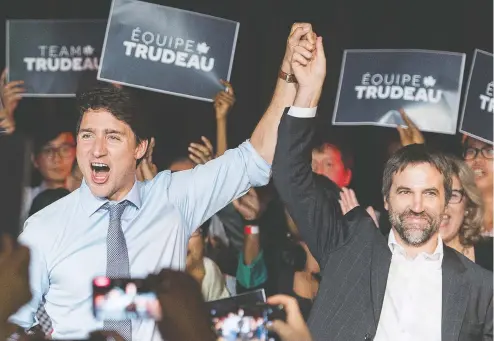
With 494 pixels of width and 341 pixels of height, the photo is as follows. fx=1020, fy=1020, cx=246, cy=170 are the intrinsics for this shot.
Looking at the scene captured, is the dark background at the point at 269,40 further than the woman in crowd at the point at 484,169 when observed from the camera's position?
Yes

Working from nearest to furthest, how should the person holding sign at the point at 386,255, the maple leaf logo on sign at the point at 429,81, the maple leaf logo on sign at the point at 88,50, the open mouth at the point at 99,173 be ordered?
the open mouth at the point at 99,173 → the person holding sign at the point at 386,255 → the maple leaf logo on sign at the point at 429,81 → the maple leaf logo on sign at the point at 88,50

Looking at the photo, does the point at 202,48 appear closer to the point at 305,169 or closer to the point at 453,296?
the point at 305,169

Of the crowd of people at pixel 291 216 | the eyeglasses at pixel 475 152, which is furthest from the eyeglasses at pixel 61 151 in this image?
the crowd of people at pixel 291 216

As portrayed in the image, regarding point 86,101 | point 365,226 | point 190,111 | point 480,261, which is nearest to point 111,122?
point 86,101

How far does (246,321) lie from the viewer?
3039 millimetres

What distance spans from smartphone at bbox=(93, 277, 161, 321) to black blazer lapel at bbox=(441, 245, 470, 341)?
93 centimetres

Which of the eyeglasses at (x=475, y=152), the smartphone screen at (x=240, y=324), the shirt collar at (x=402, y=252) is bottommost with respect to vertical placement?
the smartphone screen at (x=240, y=324)

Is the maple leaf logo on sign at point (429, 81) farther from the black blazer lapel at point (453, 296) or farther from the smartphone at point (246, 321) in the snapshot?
the smartphone at point (246, 321)

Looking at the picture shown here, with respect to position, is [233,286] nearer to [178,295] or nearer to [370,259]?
[370,259]

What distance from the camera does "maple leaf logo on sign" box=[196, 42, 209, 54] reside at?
4.95 meters

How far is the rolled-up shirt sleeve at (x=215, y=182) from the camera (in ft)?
10.1

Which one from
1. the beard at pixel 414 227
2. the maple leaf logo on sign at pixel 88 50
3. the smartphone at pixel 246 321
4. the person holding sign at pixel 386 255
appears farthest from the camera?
the maple leaf logo on sign at pixel 88 50

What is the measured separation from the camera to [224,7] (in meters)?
6.29

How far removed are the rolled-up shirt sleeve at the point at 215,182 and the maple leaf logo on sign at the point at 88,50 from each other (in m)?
2.33
